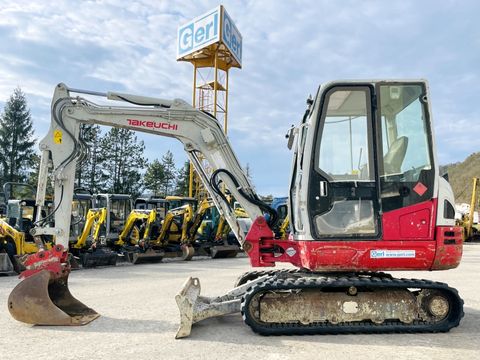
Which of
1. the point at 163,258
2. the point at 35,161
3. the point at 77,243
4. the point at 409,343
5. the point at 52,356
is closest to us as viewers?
the point at 52,356

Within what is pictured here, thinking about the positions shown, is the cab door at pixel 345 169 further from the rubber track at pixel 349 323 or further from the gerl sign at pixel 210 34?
the gerl sign at pixel 210 34

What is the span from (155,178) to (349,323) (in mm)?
52661

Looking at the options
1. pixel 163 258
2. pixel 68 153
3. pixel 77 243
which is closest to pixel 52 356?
pixel 68 153

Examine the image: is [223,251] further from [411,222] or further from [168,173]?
[168,173]

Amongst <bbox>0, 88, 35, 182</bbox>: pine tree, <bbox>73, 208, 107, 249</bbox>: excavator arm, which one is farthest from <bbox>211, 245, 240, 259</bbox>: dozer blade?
<bbox>0, 88, 35, 182</bbox>: pine tree

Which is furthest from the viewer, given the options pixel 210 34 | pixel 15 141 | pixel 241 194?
pixel 15 141

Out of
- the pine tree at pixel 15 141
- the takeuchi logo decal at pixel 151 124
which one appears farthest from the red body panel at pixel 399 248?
the pine tree at pixel 15 141

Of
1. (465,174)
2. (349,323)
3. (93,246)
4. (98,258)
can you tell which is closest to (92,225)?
(93,246)

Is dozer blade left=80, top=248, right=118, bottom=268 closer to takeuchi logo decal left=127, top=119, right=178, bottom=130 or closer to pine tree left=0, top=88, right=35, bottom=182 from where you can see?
takeuchi logo decal left=127, top=119, right=178, bottom=130

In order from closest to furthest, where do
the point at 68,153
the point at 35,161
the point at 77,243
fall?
the point at 68,153, the point at 77,243, the point at 35,161

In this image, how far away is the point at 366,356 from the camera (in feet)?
14.4

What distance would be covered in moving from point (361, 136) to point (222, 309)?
275cm

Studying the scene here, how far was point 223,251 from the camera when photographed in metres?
16.2

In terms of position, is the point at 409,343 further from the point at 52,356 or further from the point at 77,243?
the point at 77,243
